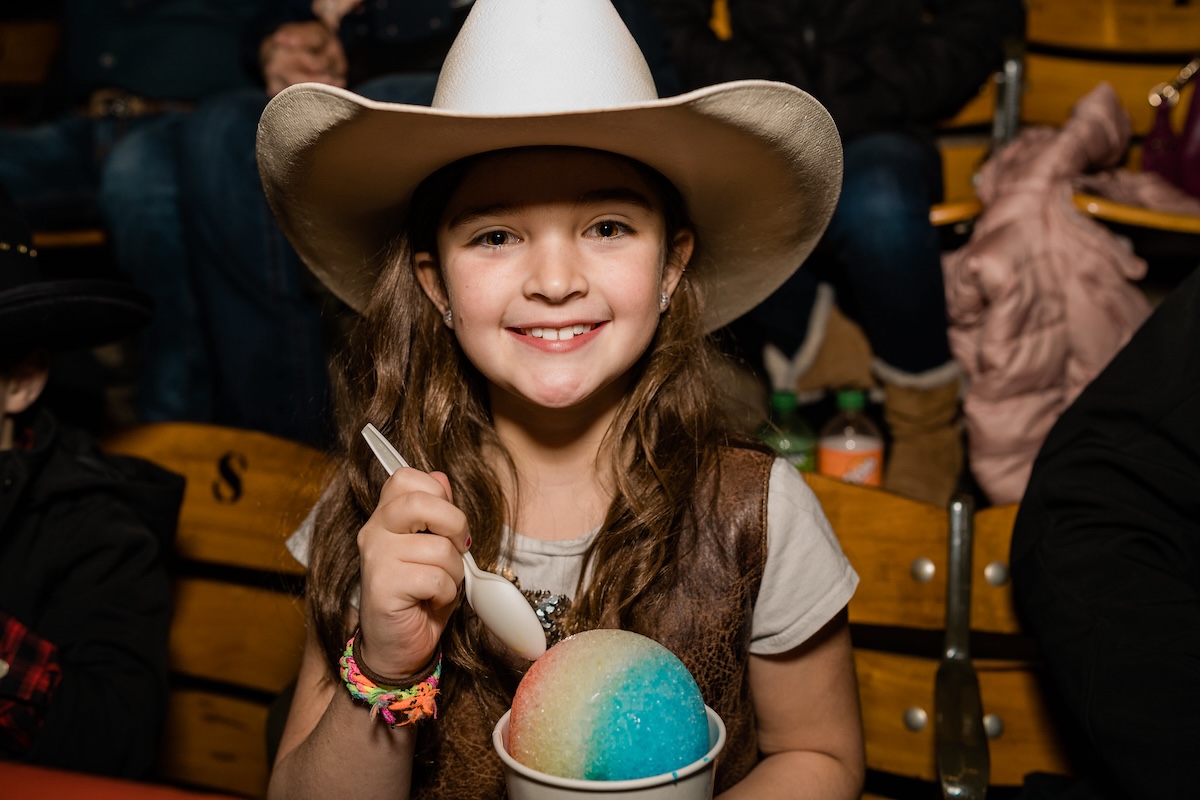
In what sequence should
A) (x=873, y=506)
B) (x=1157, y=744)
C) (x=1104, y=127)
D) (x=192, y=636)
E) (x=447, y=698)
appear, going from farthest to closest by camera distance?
(x=1104, y=127) < (x=192, y=636) < (x=873, y=506) < (x=447, y=698) < (x=1157, y=744)

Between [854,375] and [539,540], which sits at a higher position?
[539,540]

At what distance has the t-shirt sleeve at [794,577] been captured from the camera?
1360 mm

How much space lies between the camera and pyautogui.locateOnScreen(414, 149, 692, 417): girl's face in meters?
1.20

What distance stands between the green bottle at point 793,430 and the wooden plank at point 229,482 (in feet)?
3.44

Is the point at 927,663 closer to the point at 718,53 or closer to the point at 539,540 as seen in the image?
the point at 539,540

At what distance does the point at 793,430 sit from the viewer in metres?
2.70

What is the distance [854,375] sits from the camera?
2.66 meters

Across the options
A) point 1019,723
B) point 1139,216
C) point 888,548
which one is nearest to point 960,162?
point 1139,216

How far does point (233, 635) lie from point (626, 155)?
1317mm

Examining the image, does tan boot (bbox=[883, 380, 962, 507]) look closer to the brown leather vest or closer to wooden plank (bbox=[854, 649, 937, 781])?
wooden plank (bbox=[854, 649, 937, 781])

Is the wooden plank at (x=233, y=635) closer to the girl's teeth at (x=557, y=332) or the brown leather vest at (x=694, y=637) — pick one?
the brown leather vest at (x=694, y=637)

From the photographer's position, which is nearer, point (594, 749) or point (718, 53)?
point (594, 749)

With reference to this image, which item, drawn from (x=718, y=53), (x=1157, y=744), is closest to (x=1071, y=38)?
(x=718, y=53)

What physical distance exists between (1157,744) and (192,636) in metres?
1.66
